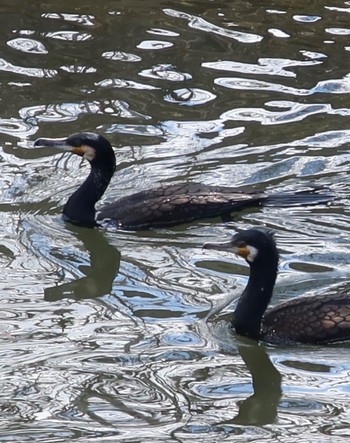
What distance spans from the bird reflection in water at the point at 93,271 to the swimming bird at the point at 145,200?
6.9 inches

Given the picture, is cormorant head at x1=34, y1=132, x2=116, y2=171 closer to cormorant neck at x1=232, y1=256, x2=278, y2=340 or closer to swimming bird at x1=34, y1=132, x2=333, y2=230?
swimming bird at x1=34, y1=132, x2=333, y2=230

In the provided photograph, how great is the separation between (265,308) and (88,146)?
9.92ft

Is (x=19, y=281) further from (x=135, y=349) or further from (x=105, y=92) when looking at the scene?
(x=105, y=92)

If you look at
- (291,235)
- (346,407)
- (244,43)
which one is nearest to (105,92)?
(244,43)

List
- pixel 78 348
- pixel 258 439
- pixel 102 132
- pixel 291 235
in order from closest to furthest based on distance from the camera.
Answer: pixel 258 439 < pixel 78 348 < pixel 291 235 < pixel 102 132

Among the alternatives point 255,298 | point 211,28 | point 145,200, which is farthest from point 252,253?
point 211,28

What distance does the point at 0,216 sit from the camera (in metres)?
12.7

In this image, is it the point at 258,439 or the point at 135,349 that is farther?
the point at 135,349

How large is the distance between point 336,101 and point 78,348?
601 cm

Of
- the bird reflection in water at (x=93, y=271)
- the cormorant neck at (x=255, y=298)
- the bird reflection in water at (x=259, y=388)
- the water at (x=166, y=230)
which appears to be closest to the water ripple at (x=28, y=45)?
the water at (x=166, y=230)

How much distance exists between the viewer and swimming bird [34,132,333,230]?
12.7 metres

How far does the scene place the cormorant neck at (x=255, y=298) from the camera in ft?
34.0

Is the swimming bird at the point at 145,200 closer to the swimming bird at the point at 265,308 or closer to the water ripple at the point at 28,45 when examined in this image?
the swimming bird at the point at 265,308

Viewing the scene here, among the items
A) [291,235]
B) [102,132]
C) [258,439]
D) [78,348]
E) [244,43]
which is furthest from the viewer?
[244,43]
